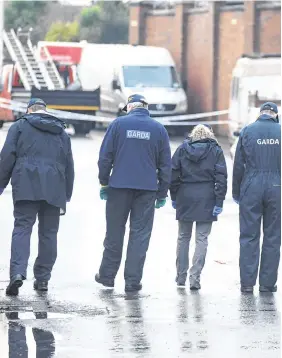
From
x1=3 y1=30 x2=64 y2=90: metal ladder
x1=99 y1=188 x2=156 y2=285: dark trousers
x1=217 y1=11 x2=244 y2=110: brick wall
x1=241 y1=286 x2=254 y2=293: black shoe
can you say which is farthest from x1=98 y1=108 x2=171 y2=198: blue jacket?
x1=217 y1=11 x2=244 y2=110: brick wall

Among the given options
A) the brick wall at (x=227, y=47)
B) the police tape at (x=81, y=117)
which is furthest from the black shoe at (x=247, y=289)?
the brick wall at (x=227, y=47)

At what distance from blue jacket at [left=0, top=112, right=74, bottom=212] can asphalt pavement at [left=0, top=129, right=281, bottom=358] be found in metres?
0.86

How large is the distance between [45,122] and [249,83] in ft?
70.6

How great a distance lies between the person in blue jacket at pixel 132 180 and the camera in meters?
11.8

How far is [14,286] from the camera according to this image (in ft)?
36.7

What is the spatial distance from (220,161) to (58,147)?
5.23ft

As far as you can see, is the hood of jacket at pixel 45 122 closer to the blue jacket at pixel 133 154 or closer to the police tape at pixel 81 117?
the blue jacket at pixel 133 154

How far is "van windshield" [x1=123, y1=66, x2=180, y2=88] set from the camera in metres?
40.4

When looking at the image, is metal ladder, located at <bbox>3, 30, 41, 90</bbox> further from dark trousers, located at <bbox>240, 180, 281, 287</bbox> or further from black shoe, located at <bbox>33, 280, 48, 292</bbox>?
black shoe, located at <bbox>33, 280, 48, 292</bbox>

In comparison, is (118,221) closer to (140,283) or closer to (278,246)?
(140,283)

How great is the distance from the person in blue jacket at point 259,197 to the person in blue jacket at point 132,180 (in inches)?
26.9

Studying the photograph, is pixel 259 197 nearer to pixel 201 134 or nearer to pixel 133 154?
pixel 201 134

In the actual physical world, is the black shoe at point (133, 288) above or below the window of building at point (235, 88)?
above

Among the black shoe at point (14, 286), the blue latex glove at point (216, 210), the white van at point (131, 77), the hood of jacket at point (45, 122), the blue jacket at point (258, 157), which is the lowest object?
the white van at point (131, 77)
